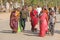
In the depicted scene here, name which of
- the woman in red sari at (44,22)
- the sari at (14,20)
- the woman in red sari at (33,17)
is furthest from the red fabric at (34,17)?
the woman in red sari at (44,22)

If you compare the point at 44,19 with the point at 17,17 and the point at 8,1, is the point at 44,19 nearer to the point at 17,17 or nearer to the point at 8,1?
the point at 17,17

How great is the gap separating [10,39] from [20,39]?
0.53m

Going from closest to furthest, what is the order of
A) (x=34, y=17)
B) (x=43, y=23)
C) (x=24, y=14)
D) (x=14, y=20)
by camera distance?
(x=43, y=23)
(x=14, y=20)
(x=34, y=17)
(x=24, y=14)

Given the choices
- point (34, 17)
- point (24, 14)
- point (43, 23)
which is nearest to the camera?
point (43, 23)

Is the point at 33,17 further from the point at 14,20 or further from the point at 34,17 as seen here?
the point at 14,20

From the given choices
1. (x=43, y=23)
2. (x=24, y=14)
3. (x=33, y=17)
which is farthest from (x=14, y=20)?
(x=43, y=23)

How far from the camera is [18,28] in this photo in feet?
58.0

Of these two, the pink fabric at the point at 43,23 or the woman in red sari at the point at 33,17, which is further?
the woman in red sari at the point at 33,17

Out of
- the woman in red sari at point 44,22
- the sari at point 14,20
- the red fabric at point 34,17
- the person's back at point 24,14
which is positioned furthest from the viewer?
the person's back at point 24,14

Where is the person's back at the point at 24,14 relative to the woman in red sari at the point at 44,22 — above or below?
above

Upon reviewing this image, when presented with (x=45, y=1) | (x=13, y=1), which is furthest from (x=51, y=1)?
(x=13, y=1)

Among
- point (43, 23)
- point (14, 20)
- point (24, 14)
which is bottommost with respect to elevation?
point (43, 23)

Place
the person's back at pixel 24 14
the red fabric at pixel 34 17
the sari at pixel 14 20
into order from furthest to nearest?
1. the person's back at pixel 24 14
2. the red fabric at pixel 34 17
3. the sari at pixel 14 20

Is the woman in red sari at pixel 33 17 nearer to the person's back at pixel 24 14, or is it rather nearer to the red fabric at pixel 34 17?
the red fabric at pixel 34 17
